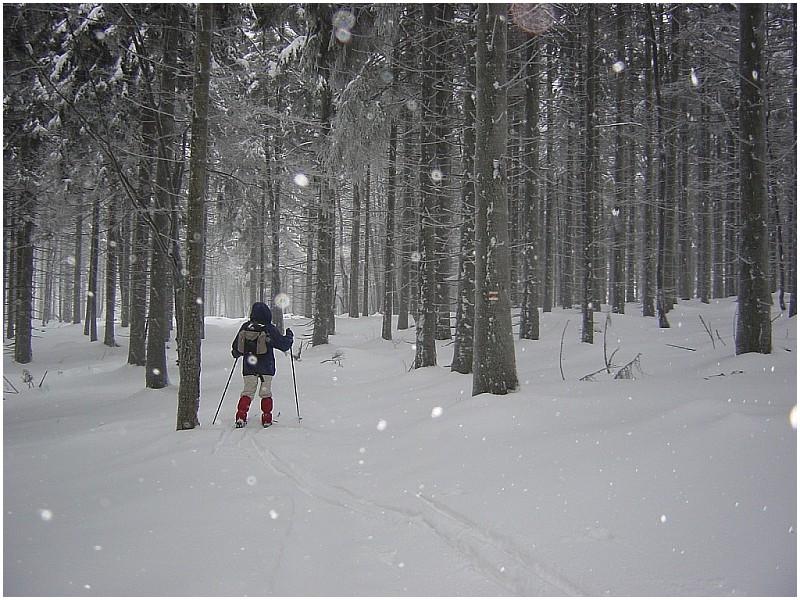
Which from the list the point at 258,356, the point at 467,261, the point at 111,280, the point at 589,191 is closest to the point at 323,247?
the point at 467,261

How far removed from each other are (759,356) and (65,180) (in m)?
17.2

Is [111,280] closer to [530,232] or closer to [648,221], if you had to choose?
[530,232]

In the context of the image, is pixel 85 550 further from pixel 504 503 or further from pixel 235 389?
pixel 235 389

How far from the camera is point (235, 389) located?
10547mm

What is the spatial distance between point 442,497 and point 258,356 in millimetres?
4585

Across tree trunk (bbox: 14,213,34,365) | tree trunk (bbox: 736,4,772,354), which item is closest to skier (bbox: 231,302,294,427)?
tree trunk (bbox: 736,4,772,354)

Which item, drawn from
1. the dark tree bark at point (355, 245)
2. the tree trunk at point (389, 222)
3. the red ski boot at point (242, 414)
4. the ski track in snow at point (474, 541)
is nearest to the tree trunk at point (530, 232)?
the tree trunk at point (389, 222)

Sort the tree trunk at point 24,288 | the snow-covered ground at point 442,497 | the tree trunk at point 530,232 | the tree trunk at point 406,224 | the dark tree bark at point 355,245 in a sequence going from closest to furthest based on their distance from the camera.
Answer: the snow-covered ground at point 442,497 < the tree trunk at point 530,232 < the tree trunk at point 406,224 < the tree trunk at point 24,288 < the dark tree bark at point 355,245

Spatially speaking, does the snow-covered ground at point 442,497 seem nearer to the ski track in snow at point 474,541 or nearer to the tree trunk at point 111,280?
the ski track in snow at point 474,541

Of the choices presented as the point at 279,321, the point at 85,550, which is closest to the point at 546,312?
the point at 279,321

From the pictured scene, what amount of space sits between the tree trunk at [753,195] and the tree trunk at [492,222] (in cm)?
469

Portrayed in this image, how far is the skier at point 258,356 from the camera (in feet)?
25.4

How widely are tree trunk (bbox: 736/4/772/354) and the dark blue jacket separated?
26.1 feet

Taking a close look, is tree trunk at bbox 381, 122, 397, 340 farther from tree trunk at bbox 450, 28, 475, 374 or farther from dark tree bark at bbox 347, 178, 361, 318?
tree trunk at bbox 450, 28, 475, 374
